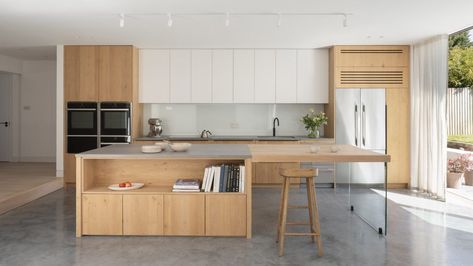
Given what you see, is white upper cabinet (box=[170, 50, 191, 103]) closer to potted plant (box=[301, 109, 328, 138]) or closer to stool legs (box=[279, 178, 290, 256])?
potted plant (box=[301, 109, 328, 138])

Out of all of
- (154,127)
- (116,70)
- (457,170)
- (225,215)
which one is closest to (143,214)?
(225,215)

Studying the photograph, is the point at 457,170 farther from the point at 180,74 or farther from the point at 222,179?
the point at 180,74

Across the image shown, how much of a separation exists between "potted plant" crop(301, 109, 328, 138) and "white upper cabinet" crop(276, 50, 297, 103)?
0.44 meters

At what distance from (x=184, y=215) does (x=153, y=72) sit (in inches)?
146

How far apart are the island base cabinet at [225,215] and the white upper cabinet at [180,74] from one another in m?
3.42

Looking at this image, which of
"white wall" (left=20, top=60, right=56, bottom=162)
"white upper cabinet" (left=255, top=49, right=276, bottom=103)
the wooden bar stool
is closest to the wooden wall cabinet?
"white upper cabinet" (left=255, top=49, right=276, bottom=103)

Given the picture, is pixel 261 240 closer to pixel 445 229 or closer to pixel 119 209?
pixel 119 209

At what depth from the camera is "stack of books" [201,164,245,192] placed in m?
3.69

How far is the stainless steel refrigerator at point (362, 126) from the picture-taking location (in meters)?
6.20

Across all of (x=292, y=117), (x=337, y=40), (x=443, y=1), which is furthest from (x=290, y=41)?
(x=443, y=1)

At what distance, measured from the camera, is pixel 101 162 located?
4012mm

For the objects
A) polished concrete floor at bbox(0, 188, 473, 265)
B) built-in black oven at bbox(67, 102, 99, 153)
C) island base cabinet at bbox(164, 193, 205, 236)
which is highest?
built-in black oven at bbox(67, 102, 99, 153)

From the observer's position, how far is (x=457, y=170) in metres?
6.32

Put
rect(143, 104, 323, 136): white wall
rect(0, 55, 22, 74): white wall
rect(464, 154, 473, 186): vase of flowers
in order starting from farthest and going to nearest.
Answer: rect(0, 55, 22, 74): white wall
rect(143, 104, 323, 136): white wall
rect(464, 154, 473, 186): vase of flowers
